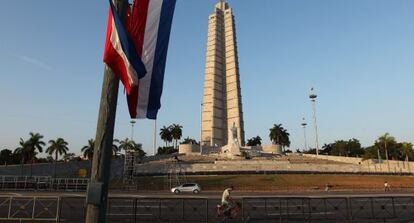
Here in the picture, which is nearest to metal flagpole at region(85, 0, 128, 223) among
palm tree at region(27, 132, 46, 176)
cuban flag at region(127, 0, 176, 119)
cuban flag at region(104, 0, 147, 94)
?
cuban flag at region(104, 0, 147, 94)

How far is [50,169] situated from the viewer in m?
59.1

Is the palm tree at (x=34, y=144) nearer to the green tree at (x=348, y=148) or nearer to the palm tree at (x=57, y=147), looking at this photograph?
the palm tree at (x=57, y=147)

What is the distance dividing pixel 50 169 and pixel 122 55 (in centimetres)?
5980

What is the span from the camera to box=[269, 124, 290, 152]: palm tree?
411ft

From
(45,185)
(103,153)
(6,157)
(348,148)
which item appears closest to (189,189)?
(45,185)

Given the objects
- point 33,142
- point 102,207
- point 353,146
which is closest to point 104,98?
point 102,207

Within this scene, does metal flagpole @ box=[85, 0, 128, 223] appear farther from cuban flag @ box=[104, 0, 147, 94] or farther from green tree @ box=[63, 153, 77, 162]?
green tree @ box=[63, 153, 77, 162]

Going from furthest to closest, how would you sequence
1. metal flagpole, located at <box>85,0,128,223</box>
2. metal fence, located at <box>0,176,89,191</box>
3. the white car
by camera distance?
metal fence, located at <box>0,176,89,191</box>, the white car, metal flagpole, located at <box>85,0,128,223</box>

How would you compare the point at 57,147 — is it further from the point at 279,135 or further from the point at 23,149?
the point at 279,135

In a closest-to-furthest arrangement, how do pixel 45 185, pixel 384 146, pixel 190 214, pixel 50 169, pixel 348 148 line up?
pixel 190 214
pixel 45 185
pixel 50 169
pixel 384 146
pixel 348 148

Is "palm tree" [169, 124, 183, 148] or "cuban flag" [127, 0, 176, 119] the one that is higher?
"palm tree" [169, 124, 183, 148]

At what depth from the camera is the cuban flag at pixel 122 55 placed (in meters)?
5.75

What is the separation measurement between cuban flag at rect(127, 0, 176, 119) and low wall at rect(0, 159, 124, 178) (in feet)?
185

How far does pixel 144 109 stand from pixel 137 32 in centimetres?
141
